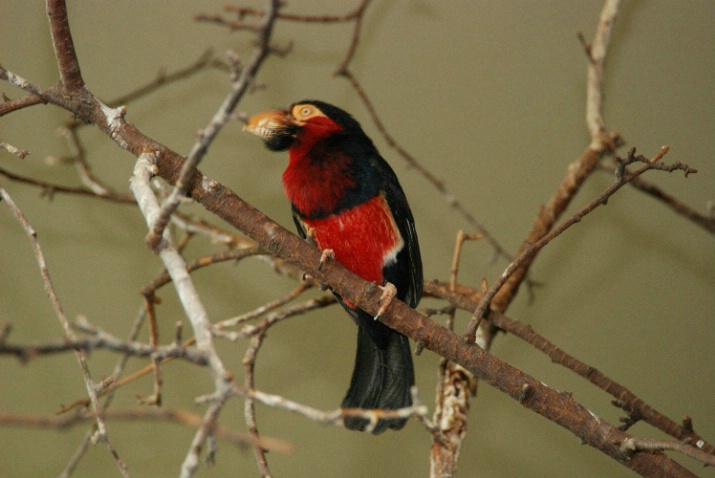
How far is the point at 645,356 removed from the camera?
2.37 metres

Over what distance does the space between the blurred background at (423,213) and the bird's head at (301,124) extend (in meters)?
0.68

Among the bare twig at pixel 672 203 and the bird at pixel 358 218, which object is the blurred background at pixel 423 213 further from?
the bird at pixel 358 218

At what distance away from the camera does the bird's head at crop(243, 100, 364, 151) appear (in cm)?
160

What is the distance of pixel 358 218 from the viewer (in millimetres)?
1565

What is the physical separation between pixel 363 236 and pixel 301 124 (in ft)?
1.06

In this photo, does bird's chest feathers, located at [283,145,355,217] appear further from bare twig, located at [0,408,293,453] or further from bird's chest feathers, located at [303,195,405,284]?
bare twig, located at [0,408,293,453]

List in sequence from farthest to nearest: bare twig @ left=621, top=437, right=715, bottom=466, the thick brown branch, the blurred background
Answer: the blurred background, the thick brown branch, bare twig @ left=621, top=437, right=715, bottom=466

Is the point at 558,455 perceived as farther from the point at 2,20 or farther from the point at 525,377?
the point at 2,20

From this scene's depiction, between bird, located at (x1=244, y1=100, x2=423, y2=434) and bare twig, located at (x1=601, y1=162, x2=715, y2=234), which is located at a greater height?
bare twig, located at (x1=601, y1=162, x2=715, y2=234)

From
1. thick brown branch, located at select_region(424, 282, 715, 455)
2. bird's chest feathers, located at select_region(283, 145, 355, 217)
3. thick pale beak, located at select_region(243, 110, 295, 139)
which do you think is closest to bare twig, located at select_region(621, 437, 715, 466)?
thick brown branch, located at select_region(424, 282, 715, 455)

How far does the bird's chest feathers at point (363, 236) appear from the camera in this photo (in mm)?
1562

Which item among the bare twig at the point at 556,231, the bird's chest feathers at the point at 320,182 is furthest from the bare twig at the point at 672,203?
the bird's chest feathers at the point at 320,182

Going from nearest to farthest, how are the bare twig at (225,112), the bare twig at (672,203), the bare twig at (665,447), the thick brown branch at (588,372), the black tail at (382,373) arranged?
the bare twig at (225,112), the bare twig at (665,447), the thick brown branch at (588,372), the black tail at (382,373), the bare twig at (672,203)

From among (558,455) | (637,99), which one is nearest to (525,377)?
(558,455)
